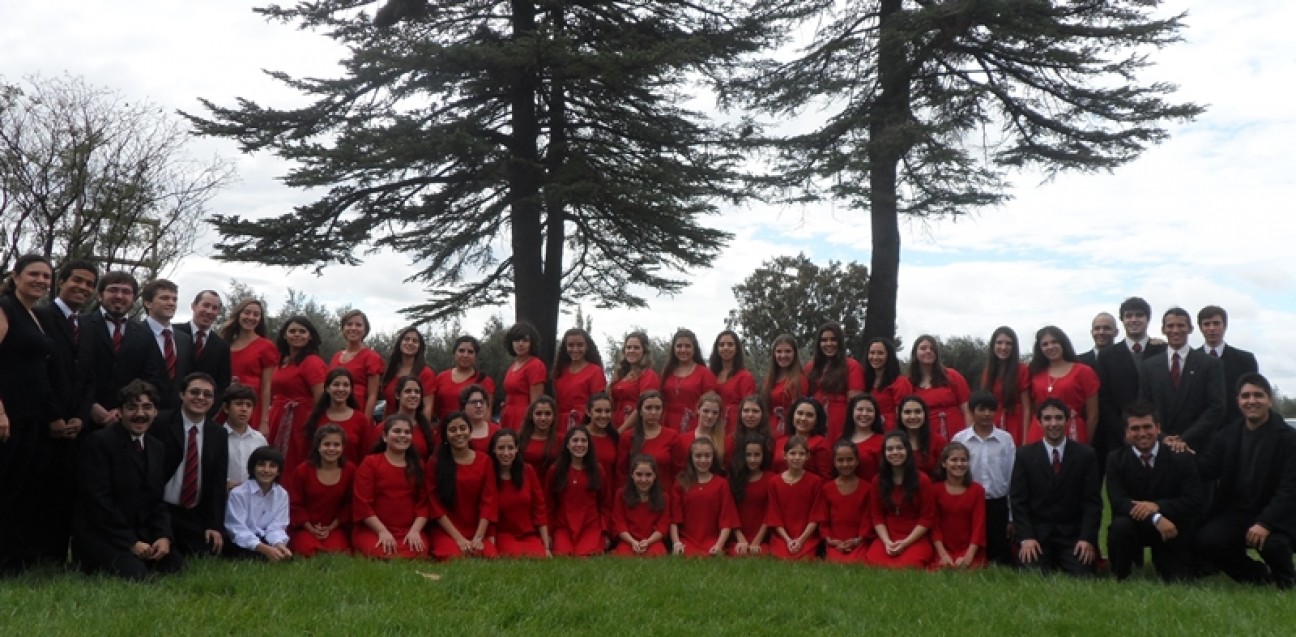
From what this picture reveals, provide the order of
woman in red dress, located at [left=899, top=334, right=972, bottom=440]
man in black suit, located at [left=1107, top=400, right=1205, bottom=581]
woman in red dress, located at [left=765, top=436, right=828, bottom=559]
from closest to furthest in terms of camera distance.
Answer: man in black suit, located at [left=1107, top=400, right=1205, bottom=581] → woman in red dress, located at [left=765, top=436, right=828, bottom=559] → woman in red dress, located at [left=899, top=334, right=972, bottom=440]

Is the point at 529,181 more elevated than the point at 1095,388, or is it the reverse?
the point at 529,181

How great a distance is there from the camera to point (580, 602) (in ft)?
18.3

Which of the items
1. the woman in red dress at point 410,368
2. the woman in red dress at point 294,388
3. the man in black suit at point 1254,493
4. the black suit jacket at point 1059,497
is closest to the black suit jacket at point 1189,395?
the man in black suit at point 1254,493

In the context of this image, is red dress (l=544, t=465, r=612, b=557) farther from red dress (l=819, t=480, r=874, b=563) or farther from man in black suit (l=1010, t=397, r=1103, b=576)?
man in black suit (l=1010, t=397, r=1103, b=576)

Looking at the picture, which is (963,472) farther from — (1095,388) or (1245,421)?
(1245,421)

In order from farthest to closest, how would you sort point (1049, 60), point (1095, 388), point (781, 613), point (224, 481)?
point (1049, 60), point (1095, 388), point (224, 481), point (781, 613)

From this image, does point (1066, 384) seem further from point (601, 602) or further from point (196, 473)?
point (196, 473)

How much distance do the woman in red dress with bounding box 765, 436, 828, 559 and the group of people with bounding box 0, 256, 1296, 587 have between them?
2 cm

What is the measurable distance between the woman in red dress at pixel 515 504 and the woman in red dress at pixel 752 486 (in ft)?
5.04

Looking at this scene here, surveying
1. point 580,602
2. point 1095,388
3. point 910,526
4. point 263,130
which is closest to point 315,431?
point 580,602

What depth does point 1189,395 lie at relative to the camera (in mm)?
7605

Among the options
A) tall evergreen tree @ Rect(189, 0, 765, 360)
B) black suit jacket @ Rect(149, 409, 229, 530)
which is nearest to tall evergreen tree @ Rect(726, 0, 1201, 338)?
tall evergreen tree @ Rect(189, 0, 765, 360)

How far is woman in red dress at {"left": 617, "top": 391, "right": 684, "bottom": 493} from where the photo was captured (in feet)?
27.1

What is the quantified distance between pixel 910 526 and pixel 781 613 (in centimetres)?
232
